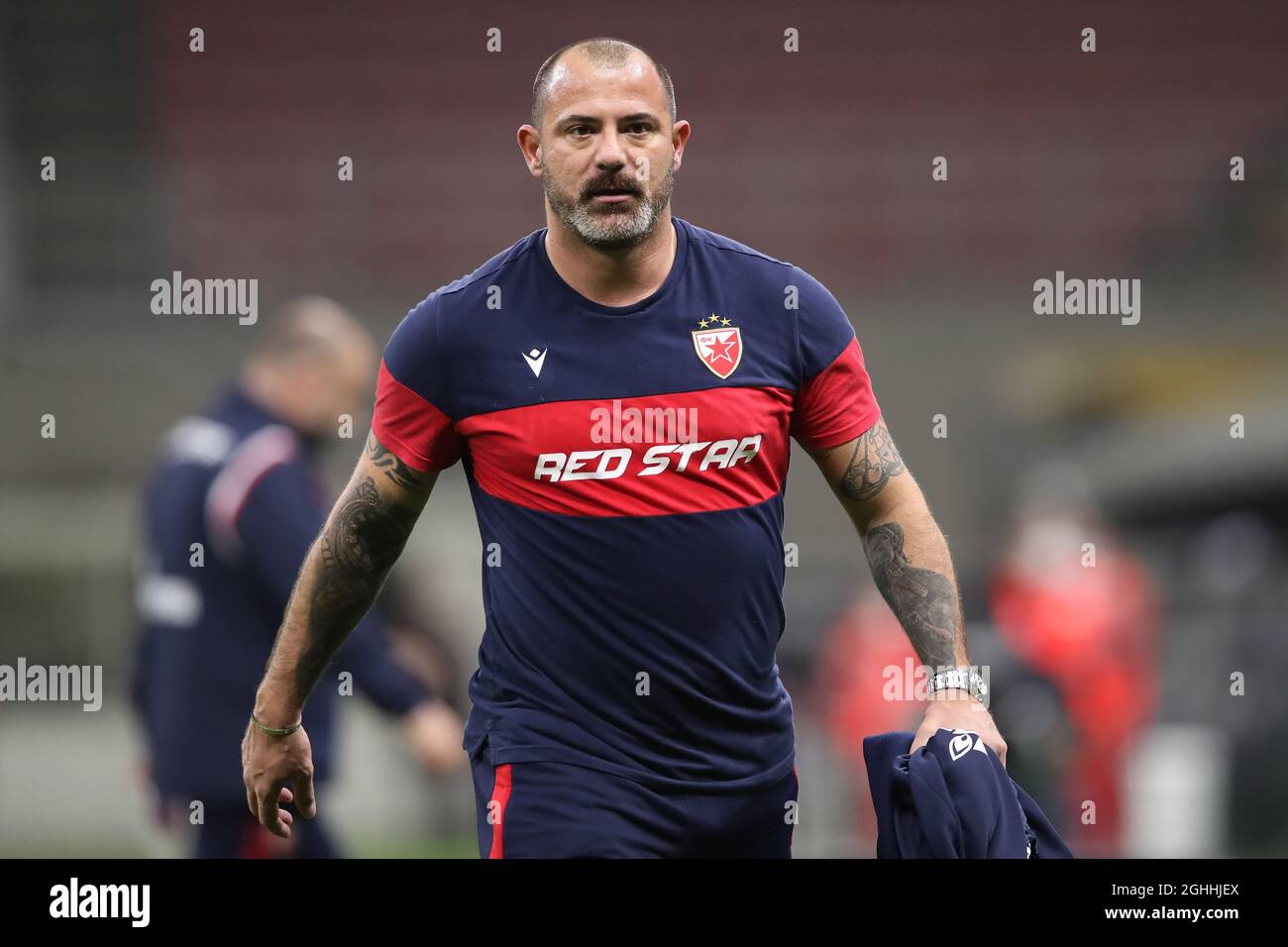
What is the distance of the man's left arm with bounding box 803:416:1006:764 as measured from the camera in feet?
12.7

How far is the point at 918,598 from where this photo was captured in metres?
3.91

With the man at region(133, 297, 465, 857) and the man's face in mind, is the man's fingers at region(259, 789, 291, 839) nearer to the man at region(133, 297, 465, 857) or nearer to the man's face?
the man's face

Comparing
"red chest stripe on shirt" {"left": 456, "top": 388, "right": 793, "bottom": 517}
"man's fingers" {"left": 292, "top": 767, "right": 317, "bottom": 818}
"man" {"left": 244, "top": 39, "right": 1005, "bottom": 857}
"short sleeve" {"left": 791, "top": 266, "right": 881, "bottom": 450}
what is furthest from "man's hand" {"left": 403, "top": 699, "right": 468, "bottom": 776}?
"short sleeve" {"left": 791, "top": 266, "right": 881, "bottom": 450}

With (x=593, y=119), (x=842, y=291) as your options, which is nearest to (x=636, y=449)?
(x=593, y=119)

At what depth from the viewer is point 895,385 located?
1409cm

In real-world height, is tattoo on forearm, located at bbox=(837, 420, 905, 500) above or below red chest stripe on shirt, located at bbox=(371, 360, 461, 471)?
below

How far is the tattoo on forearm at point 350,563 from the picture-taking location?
13.1 ft

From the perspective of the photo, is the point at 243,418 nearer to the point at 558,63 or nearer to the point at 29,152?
the point at 558,63

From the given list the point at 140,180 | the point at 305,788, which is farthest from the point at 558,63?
the point at 140,180

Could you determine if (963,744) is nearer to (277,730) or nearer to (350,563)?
(350,563)

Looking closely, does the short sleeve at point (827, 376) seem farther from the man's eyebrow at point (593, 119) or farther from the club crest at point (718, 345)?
the man's eyebrow at point (593, 119)

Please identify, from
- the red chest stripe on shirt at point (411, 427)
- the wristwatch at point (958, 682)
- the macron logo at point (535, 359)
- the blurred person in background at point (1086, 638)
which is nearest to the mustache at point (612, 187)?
the macron logo at point (535, 359)

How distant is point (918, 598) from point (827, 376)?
0.50 m
